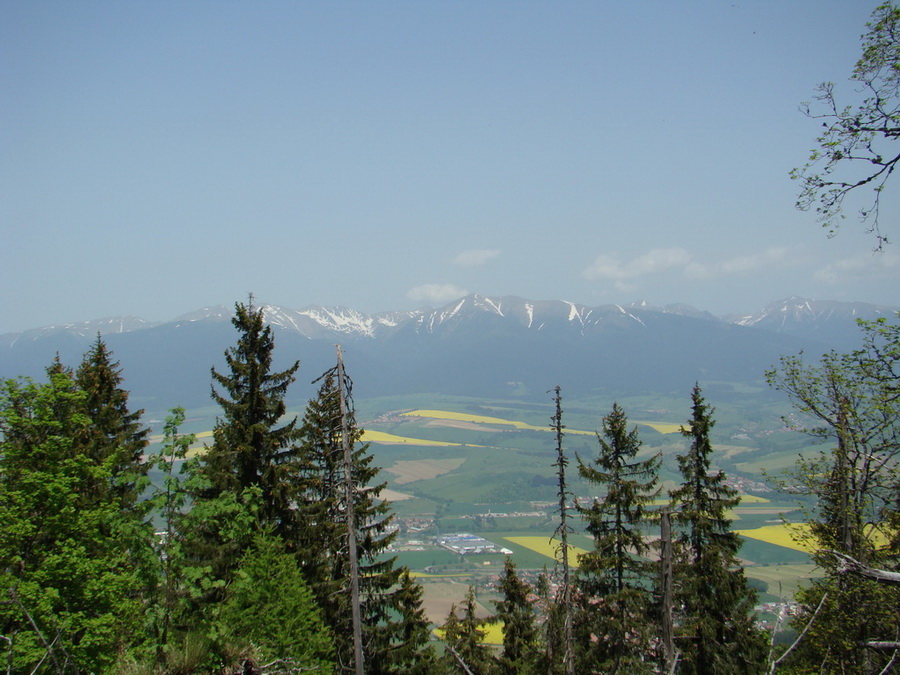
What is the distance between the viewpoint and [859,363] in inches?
360

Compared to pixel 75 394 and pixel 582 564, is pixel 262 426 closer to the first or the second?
pixel 75 394

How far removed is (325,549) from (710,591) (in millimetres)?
11656

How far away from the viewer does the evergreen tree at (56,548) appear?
1380 centimetres

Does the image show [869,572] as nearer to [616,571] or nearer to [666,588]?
[666,588]

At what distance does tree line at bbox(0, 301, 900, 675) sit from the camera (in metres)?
11.2

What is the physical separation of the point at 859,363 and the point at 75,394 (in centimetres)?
1756

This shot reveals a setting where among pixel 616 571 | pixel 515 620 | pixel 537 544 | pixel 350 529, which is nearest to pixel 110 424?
pixel 350 529

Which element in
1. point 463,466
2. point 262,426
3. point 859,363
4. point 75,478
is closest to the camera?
point 859,363

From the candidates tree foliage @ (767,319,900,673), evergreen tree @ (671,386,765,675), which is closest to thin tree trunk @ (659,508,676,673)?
tree foliage @ (767,319,900,673)

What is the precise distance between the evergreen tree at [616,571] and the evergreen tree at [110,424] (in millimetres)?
14504

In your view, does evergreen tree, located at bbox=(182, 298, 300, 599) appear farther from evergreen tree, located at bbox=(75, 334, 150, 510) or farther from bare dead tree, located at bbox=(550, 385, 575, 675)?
bare dead tree, located at bbox=(550, 385, 575, 675)

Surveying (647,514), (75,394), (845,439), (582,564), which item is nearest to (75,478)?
(75,394)

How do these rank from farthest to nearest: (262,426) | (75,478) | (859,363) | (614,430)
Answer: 1. (614,430)
2. (262,426)
3. (75,478)
4. (859,363)

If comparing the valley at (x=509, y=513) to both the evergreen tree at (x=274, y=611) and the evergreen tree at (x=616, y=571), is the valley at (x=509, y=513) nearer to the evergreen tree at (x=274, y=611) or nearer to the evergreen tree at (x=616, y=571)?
the evergreen tree at (x=616, y=571)
